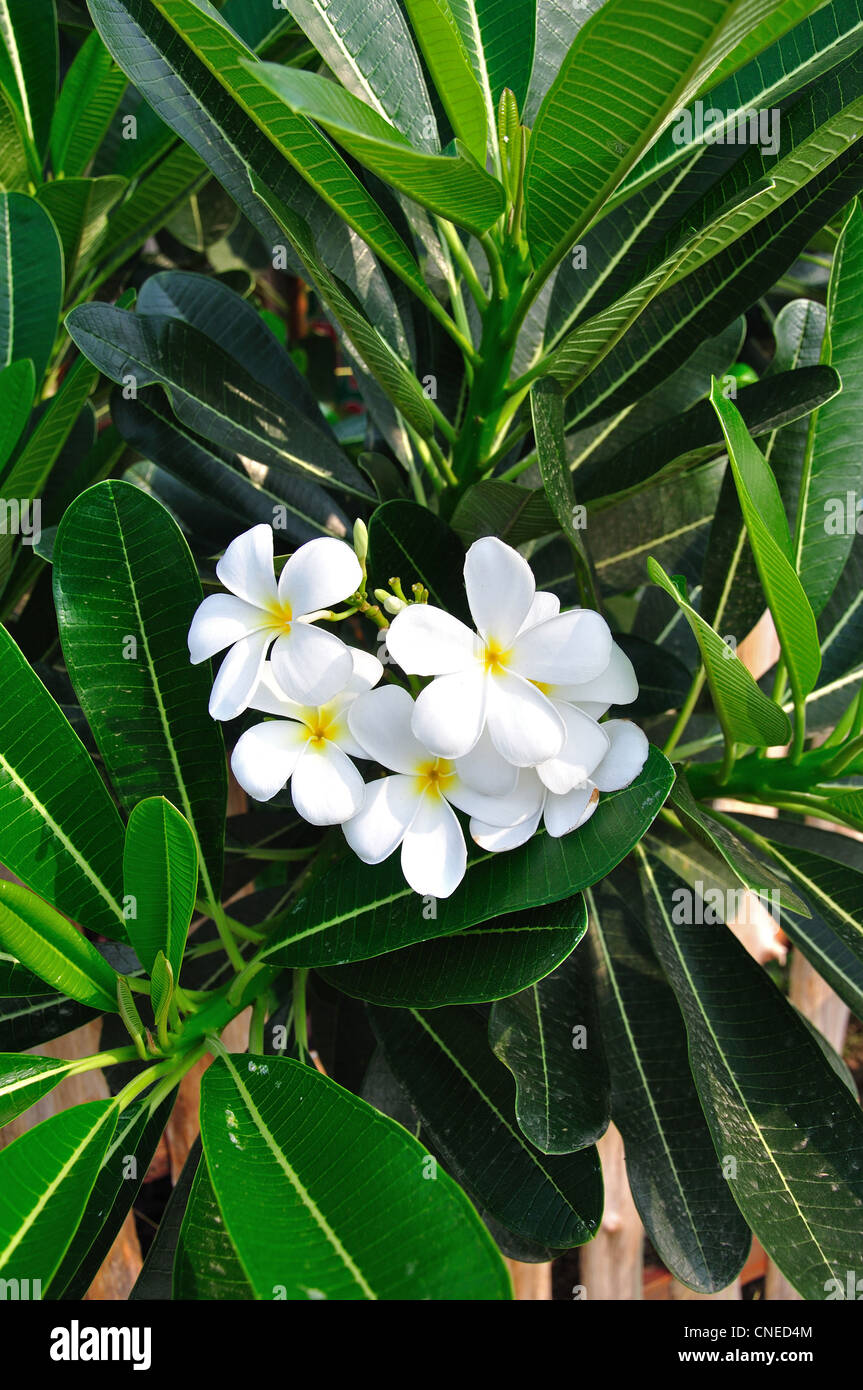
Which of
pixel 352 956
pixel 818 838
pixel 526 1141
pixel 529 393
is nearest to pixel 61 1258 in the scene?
pixel 352 956

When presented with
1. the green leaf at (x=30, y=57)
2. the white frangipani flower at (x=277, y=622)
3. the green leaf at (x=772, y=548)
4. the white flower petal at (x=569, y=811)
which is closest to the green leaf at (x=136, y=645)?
the white frangipani flower at (x=277, y=622)

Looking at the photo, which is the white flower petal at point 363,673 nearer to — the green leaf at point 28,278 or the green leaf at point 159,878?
the green leaf at point 159,878

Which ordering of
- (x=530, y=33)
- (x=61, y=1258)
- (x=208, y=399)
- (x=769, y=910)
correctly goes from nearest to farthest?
(x=61, y=1258), (x=530, y=33), (x=208, y=399), (x=769, y=910)

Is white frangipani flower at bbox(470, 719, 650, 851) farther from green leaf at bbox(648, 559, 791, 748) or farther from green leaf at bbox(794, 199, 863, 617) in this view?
green leaf at bbox(794, 199, 863, 617)

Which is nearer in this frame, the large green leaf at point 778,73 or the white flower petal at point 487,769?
the white flower petal at point 487,769

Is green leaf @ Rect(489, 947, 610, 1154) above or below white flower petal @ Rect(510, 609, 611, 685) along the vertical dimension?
below

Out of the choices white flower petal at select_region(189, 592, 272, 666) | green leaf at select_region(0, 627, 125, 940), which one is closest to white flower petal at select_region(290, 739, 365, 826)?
white flower petal at select_region(189, 592, 272, 666)

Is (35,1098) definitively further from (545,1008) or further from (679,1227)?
(679,1227)
